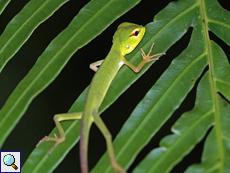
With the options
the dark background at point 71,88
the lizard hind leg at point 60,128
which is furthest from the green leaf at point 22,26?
the dark background at point 71,88

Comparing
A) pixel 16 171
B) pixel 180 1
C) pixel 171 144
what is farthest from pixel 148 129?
pixel 16 171

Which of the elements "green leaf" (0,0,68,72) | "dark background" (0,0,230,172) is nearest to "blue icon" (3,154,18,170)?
"green leaf" (0,0,68,72)

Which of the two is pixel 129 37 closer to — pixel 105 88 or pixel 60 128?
pixel 105 88

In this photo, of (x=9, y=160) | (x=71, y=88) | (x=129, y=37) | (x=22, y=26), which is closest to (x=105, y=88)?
(x=129, y=37)

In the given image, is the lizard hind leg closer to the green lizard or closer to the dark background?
the green lizard

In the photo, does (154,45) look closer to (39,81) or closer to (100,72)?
(100,72)
